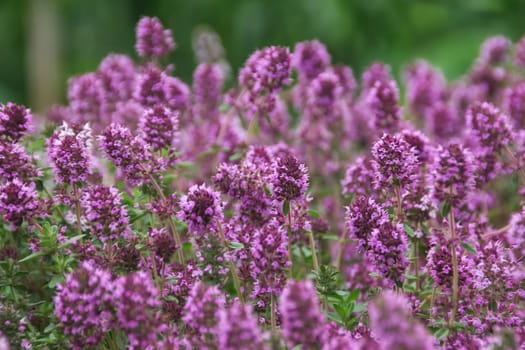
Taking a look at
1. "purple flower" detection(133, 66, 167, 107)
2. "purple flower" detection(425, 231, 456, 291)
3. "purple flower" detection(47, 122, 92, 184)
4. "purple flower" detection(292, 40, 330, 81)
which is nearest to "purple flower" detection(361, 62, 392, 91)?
"purple flower" detection(292, 40, 330, 81)

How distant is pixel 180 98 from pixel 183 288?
1589 millimetres

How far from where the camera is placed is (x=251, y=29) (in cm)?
1116

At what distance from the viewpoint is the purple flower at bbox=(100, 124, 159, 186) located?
237 centimetres

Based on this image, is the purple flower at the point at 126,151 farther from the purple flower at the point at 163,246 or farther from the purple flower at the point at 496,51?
the purple flower at the point at 496,51

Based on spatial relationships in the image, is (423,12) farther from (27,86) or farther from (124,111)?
(124,111)

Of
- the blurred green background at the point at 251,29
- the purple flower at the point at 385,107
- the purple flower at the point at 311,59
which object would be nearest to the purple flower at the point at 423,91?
the purple flower at the point at 311,59

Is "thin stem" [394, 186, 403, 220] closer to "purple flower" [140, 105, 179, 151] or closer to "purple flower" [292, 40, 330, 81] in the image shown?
"purple flower" [140, 105, 179, 151]

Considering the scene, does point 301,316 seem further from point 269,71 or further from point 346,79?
point 346,79

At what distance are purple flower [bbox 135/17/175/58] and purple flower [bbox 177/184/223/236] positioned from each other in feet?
5.16

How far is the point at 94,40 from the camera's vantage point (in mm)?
12773

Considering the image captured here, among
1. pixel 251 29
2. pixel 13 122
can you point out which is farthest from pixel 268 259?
pixel 251 29

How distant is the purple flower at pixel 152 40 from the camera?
11.9 ft

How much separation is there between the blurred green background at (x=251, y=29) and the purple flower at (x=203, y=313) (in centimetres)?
734

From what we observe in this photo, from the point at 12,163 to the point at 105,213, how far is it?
39cm
